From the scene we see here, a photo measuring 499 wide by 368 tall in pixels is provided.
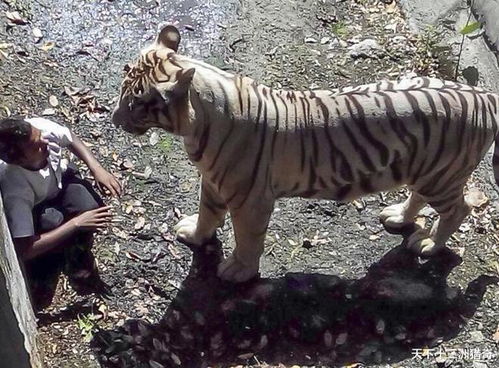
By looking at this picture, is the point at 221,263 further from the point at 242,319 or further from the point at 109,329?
the point at 109,329

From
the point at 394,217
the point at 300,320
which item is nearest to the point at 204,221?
the point at 300,320

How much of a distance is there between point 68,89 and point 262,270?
59.9 inches

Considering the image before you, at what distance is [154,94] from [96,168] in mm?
1040

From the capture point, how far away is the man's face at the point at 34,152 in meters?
3.96

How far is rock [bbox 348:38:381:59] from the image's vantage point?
5.48 m

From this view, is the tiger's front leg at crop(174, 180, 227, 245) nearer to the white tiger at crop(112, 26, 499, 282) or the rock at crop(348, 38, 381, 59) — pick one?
the white tiger at crop(112, 26, 499, 282)

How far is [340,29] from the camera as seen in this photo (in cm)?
563

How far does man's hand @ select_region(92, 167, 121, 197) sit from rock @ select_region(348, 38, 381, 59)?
5.45 feet

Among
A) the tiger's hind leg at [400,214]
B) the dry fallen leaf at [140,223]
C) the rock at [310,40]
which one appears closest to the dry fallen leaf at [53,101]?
the dry fallen leaf at [140,223]

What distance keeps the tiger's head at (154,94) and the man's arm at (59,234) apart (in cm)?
72

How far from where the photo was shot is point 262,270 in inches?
176

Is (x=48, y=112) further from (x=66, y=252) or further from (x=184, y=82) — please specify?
(x=184, y=82)

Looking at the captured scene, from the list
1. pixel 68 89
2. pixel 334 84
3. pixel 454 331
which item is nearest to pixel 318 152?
pixel 454 331

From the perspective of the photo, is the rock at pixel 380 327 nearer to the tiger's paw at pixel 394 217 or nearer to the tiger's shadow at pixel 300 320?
the tiger's shadow at pixel 300 320
